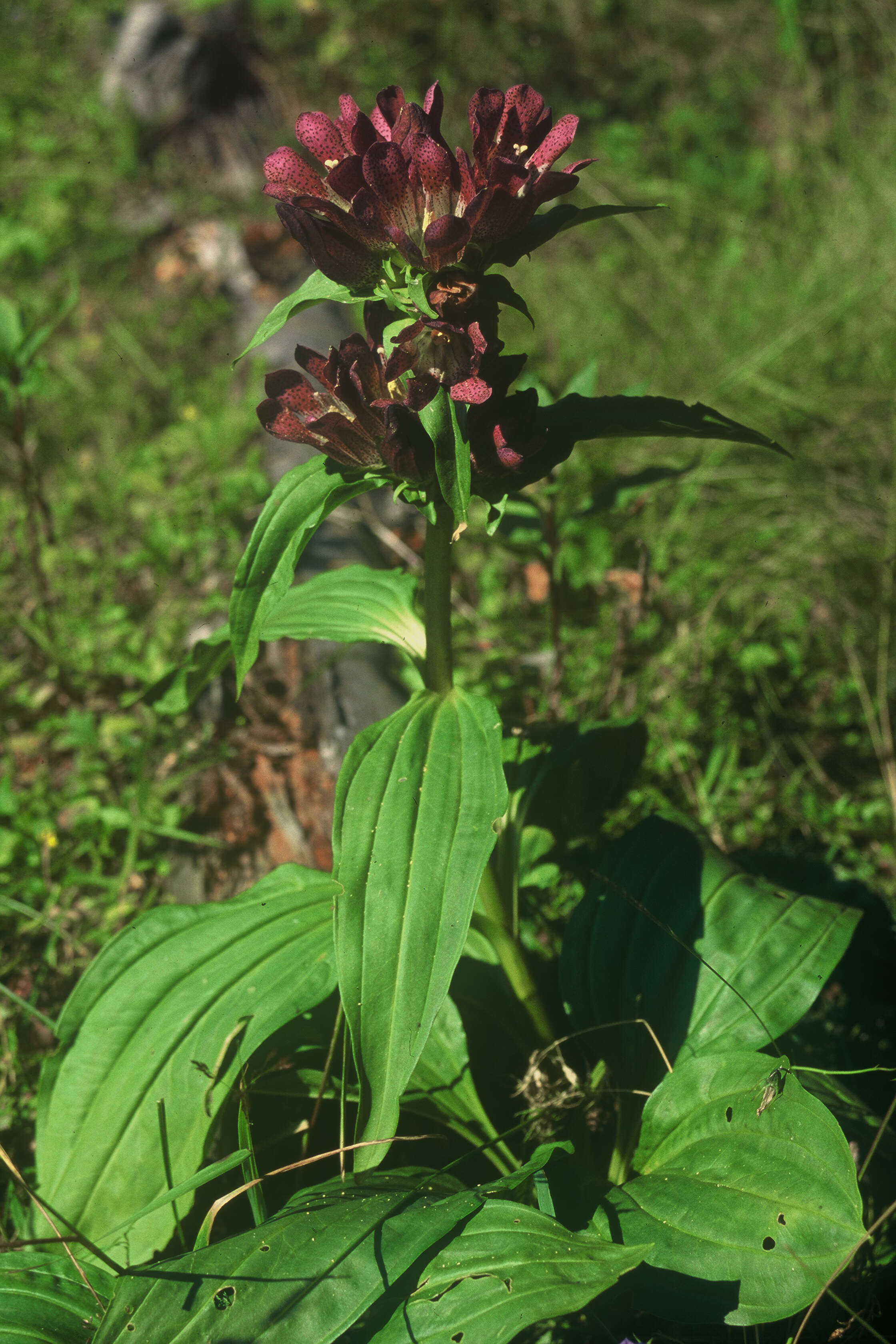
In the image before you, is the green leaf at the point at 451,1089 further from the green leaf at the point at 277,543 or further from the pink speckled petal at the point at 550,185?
the pink speckled petal at the point at 550,185

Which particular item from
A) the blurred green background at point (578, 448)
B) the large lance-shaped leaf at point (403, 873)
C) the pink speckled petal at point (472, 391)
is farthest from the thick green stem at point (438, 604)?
the blurred green background at point (578, 448)

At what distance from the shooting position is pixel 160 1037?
1902 millimetres

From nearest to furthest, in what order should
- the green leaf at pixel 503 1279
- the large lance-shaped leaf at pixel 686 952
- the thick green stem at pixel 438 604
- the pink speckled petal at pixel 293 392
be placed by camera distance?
1. the green leaf at pixel 503 1279
2. the pink speckled petal at pixel 293 392
3. the thick green stem at pixel 438 604
4. the large lance-shaped leaf at pixel 686 952

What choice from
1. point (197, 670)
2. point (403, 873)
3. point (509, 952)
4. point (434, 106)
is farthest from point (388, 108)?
point (509, 952)

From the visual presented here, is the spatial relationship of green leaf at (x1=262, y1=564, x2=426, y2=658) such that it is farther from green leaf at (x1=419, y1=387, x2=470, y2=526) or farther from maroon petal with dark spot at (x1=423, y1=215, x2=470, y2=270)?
maroon petal with dark spot at (x1=423, y1=215, x2=470, y2=270)

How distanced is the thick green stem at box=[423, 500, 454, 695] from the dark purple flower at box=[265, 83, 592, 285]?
45cm

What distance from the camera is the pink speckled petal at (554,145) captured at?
5.18 ft

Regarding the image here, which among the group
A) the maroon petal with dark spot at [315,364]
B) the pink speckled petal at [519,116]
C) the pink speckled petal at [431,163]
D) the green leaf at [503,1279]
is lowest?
the green leaf at [503,1279]

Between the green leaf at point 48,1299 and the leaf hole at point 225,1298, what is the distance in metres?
0.33

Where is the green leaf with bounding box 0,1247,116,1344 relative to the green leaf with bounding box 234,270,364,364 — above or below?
below

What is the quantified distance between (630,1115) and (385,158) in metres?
1.89

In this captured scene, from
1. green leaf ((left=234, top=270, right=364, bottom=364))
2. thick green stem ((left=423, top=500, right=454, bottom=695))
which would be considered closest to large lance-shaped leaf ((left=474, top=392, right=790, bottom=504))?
thick green stem ((left=423, top=500, right=454, bottom=695))

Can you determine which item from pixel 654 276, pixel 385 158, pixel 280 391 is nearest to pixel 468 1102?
pixel 280 391

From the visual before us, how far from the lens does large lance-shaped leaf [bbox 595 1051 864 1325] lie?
151 cm
